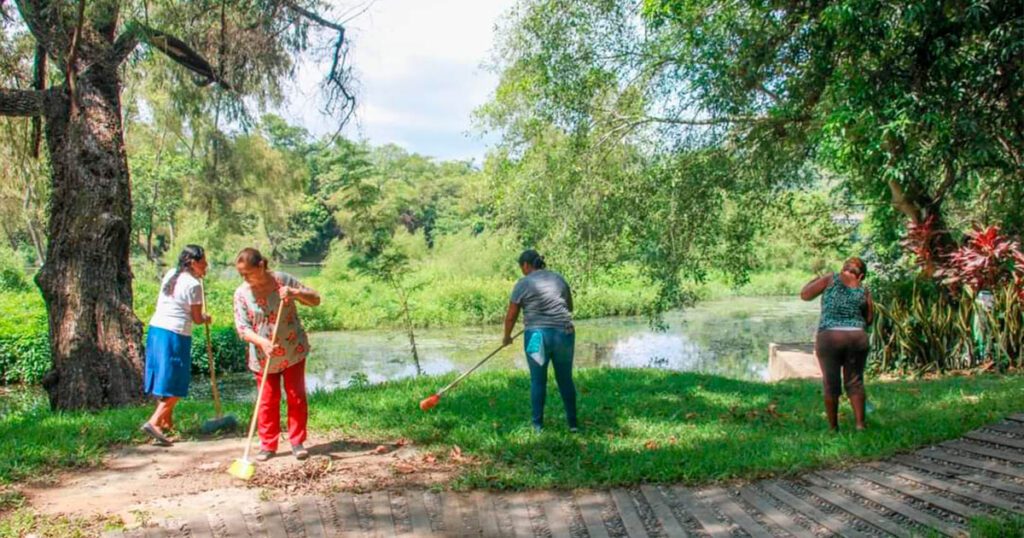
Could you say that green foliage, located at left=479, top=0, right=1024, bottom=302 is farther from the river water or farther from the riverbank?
the riverbank

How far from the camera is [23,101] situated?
336 inches

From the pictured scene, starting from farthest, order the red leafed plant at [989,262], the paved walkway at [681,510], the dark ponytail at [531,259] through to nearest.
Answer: the red leafed plant at [989,262]
the dark ponytail at [531,259]
the paved walkway at [681,510]

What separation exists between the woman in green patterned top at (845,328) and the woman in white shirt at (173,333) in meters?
4.53

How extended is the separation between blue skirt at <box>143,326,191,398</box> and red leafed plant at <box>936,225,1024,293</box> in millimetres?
8990

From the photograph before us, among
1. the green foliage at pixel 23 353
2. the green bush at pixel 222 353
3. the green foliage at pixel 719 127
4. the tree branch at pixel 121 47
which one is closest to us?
the green foliage at pixel 719 127

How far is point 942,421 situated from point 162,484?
5578 mm

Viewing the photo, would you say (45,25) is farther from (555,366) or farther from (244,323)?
(555,366)

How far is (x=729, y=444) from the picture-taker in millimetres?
5781

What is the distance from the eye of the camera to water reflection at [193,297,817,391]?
17.6m

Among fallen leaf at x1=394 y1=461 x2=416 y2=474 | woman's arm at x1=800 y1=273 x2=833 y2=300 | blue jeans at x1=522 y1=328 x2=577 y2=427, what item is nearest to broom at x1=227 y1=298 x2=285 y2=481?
fallen leaf at x1=394 y1=461 x2=416 y2=474

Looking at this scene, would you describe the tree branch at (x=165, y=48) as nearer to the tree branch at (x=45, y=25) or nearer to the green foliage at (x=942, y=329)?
the tree branch at (x=45, y=25)

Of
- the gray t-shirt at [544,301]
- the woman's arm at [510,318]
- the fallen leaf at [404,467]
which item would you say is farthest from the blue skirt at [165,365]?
the gray t-shirt at [544,301]

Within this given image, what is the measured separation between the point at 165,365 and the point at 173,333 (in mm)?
239

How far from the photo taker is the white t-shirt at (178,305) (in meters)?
5.93
